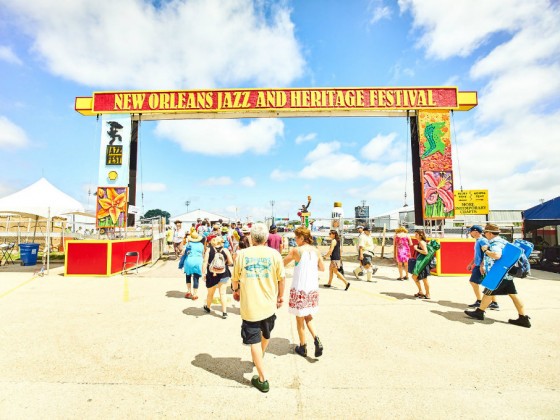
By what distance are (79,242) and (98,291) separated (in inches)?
140

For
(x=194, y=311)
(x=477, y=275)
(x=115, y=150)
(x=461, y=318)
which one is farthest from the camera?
(x=115, y=150)

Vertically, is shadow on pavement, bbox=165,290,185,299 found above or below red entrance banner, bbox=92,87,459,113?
below

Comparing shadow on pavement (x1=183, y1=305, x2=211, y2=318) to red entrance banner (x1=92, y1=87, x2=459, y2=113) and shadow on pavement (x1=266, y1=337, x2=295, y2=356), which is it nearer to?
shadow on pavement (x1=266, y1=337, x2=295, y2=356)

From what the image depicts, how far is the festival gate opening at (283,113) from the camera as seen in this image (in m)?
13.0

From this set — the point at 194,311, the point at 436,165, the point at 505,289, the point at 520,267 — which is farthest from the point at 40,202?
the point at 436,165

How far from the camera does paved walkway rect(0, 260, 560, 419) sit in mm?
2742

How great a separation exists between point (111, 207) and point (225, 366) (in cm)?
1203

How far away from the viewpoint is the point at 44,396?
2.87 metres

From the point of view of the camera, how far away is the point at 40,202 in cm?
1148

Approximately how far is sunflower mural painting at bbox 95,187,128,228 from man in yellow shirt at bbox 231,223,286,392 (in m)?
11.6

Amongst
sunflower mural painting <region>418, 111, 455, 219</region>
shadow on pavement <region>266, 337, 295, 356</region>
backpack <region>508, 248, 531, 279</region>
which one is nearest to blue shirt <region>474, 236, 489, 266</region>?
backpack <region>508, 248, 531, 279</region>

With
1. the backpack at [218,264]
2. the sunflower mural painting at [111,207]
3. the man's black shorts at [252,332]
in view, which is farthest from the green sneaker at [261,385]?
the sunflower mural painting at [111,207]

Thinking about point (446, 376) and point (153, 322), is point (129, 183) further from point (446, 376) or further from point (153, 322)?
point (446, 376)

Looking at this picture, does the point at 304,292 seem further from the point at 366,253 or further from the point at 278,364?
the point at 366,253
